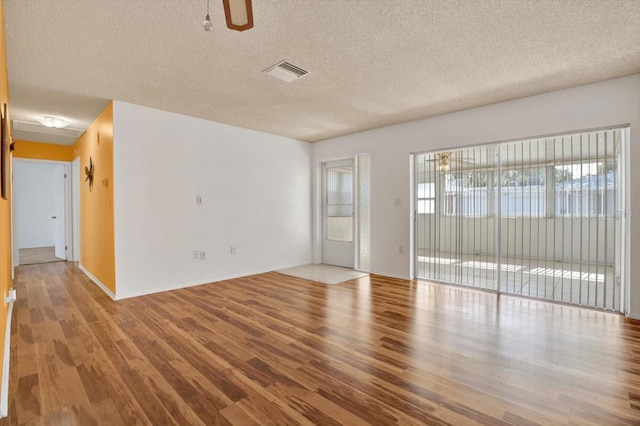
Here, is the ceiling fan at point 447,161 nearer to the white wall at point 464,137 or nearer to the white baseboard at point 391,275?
the white wall at point 464,137

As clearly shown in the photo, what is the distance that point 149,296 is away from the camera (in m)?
4.27

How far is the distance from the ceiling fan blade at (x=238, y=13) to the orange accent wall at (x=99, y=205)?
3.59 m

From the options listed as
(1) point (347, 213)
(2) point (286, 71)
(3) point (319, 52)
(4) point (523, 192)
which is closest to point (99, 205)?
(2) point (286, 71)

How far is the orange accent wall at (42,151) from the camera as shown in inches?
249

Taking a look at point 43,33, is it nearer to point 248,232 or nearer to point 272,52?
point 272,52

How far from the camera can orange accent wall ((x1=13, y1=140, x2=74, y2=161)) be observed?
631 cm

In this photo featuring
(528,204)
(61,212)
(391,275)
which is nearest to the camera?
(528,204)

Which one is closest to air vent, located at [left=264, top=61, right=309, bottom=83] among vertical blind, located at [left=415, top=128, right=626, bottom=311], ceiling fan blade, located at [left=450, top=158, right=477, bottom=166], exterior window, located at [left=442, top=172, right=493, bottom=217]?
vertical blind, located at [left=415, top=128, right=626, bottom=311]

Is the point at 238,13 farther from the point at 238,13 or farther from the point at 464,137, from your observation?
the point at 464,137

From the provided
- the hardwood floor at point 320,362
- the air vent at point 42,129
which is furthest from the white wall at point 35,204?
the hardwood floor at point 320,362

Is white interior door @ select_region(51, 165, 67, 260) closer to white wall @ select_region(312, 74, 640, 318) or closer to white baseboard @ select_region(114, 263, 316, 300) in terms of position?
white baseboard @ select_region(114, 263, 316, 300)

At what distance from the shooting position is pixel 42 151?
6648 millimetres

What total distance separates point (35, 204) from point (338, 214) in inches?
362

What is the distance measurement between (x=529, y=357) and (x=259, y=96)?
3883mm
